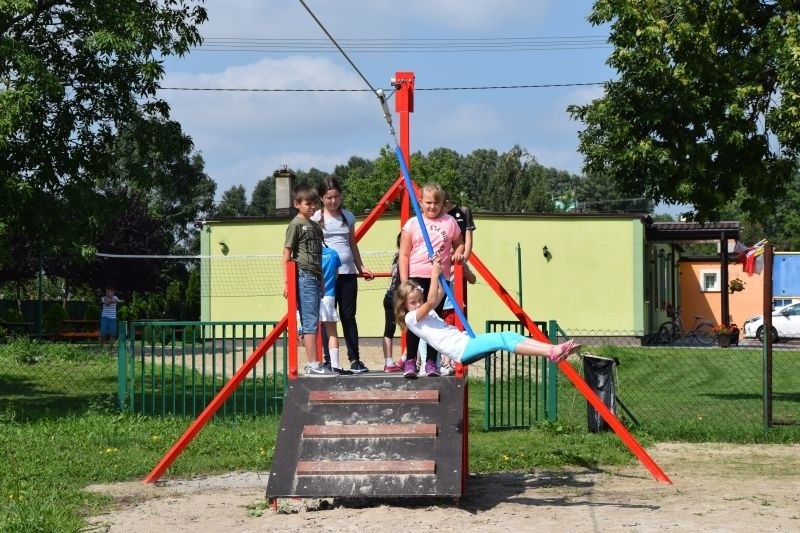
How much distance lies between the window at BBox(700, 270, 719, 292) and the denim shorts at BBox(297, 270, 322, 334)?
38.4 meters

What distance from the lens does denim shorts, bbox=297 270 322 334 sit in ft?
30.1

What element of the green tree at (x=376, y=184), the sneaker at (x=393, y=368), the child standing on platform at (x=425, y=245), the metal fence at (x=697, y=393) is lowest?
the metal fence at (x=697, y=393)

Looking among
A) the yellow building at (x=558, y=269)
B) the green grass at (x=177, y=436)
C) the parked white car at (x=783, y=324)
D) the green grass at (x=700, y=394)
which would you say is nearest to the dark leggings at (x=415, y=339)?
the green grass at (x=177, y=436)

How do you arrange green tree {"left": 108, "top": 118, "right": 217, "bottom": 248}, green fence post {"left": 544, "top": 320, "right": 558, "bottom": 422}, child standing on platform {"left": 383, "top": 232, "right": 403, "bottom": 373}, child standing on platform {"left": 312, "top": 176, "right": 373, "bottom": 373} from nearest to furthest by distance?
child standing on platform {"left": 312, "top": 176, "right": 373, "bottom": 373} → child standing on platform {"left": 383, "top": 232, "right": 403, "bottom": 373} → green fence post {"left": 544, "top": 320, "right": 558, "bottom": 422} → green tree {"left": 108, "top": 118, "right": 217, "bottom": 248}

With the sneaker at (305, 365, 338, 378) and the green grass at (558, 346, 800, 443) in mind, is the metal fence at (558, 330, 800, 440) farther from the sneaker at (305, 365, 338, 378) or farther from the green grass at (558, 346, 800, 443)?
the sneaker at (305, 365, 338, 378)

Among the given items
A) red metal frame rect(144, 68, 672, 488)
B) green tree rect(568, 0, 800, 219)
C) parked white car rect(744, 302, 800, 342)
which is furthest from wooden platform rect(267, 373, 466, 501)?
parked white car rect(744, 302, 800, 342)

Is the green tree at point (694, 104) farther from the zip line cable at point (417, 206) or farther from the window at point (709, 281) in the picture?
the window at point (709, 281)

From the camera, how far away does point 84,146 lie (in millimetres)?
14086

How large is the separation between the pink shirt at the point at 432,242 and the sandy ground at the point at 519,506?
1.75 metres

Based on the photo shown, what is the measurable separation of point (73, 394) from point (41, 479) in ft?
25.2

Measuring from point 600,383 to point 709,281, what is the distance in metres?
35.1

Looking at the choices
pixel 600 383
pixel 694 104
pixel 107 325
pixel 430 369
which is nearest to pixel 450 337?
pixel 430 369

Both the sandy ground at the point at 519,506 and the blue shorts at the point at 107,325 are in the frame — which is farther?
the blue shorts at the point at 107,325

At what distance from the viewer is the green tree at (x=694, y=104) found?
14.4 m
